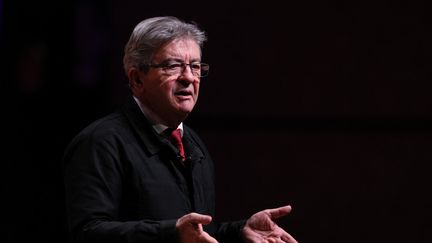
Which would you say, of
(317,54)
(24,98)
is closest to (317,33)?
(317,54)

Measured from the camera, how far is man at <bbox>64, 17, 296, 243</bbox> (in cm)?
166

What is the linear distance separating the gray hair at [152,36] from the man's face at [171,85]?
0.05 ft

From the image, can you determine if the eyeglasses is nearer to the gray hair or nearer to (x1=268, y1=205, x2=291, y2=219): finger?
the gray hair

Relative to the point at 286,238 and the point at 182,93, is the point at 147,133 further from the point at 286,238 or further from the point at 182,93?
the point at 286,238

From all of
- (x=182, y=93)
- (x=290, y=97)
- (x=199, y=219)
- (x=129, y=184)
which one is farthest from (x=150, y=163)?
(x=290, y=97)

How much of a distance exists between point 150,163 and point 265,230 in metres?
0.33

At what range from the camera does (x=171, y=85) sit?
1.85 meters

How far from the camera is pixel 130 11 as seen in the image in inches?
119

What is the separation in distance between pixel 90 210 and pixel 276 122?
5.00ft

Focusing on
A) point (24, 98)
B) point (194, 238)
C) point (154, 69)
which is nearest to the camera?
point (194, 238)

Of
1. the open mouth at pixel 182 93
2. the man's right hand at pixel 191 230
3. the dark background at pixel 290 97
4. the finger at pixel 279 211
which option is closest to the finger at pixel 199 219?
the man's right hand at pixel 191 230

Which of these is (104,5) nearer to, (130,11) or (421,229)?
(130,11)

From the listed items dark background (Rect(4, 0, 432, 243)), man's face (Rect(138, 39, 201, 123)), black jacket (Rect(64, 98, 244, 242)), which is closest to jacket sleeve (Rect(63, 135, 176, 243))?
black jacket (Rect(64, 98, 244, 242))

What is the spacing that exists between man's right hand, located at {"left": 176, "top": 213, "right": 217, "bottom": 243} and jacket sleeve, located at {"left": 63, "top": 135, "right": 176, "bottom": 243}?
0.02 m
